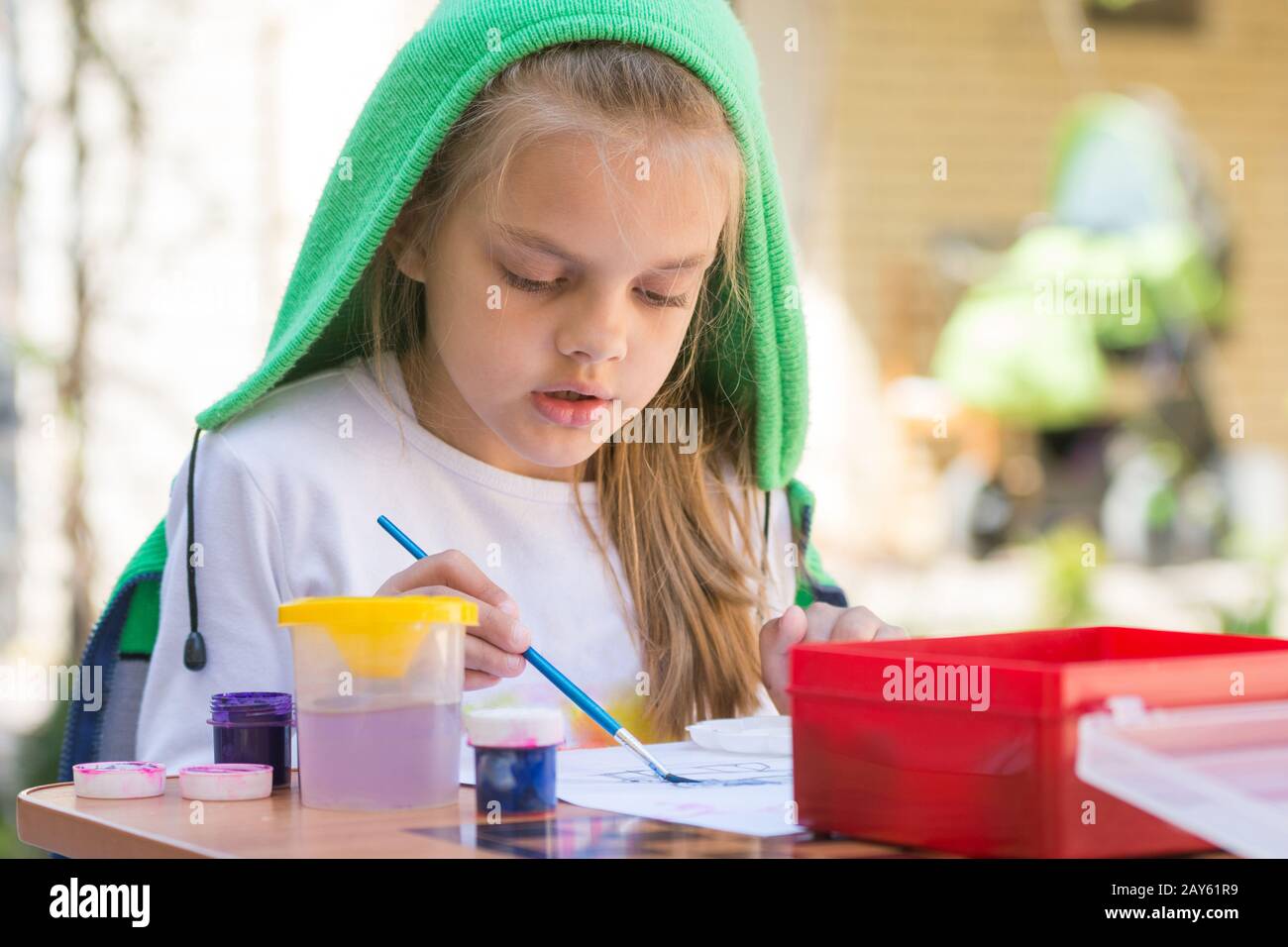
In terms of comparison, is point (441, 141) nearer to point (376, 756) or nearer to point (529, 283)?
point (529, 283)

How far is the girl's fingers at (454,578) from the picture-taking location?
1248mm

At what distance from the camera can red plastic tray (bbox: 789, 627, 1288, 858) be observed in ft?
2.76

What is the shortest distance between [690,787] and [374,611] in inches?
10.4

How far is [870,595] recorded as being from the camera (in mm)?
5219

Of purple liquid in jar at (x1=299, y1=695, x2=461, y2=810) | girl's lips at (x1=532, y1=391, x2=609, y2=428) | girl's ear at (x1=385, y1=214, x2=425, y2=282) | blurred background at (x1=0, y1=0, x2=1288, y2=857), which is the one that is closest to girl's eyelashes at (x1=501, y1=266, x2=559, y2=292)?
girl's lips at (x1=532, y1=391, x2=609, y2=428)

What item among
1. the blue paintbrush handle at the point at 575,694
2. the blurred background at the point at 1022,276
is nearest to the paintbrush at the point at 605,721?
the blue paintbrush handle at the point at 575,694

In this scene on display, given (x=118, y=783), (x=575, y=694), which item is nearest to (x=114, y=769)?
(x=118, y=783)

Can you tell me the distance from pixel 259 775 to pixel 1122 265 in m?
4.85

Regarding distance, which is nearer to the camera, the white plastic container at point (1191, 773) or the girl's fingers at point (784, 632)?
the white plastic container at point (1191, 773)

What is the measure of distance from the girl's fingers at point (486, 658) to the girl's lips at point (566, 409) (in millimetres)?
Result: 385

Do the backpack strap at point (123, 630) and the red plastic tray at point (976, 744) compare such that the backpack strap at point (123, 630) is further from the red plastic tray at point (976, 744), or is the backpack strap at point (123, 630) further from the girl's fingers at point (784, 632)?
the red plastic tray at point (976, 744)

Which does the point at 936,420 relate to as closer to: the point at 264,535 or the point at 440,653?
the point at 264,535

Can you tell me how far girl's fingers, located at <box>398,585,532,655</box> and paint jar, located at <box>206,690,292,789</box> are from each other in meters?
0.15

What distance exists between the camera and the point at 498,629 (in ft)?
3.96
